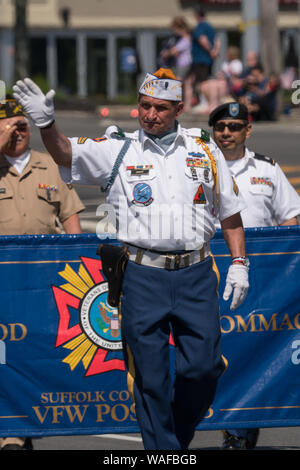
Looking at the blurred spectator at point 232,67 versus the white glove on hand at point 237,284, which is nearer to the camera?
the white glove on hand at point 237,284

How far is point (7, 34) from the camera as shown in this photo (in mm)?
40219

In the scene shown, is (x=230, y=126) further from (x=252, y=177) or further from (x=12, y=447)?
(x=12, y=447)

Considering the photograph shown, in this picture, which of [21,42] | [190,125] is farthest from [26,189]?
[21,42]

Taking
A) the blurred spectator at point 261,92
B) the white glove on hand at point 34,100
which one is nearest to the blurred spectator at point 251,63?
the blurred spectator at point 261,92

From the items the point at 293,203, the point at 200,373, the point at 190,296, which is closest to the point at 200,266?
the point at 190,296

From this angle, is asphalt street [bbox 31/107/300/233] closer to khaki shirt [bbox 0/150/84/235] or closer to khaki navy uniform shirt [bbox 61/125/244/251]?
khaki shirt [bbox 0/150/84/235]

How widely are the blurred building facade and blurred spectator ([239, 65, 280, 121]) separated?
15182 millimetres

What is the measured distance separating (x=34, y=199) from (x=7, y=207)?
20 cm

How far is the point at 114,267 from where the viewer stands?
241 inches

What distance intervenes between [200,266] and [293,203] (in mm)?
1948

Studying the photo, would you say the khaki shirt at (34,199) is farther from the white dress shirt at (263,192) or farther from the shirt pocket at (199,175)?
the shirt pocket at (199,175)

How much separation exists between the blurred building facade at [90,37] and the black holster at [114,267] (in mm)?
34351

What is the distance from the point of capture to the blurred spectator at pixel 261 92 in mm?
24078
